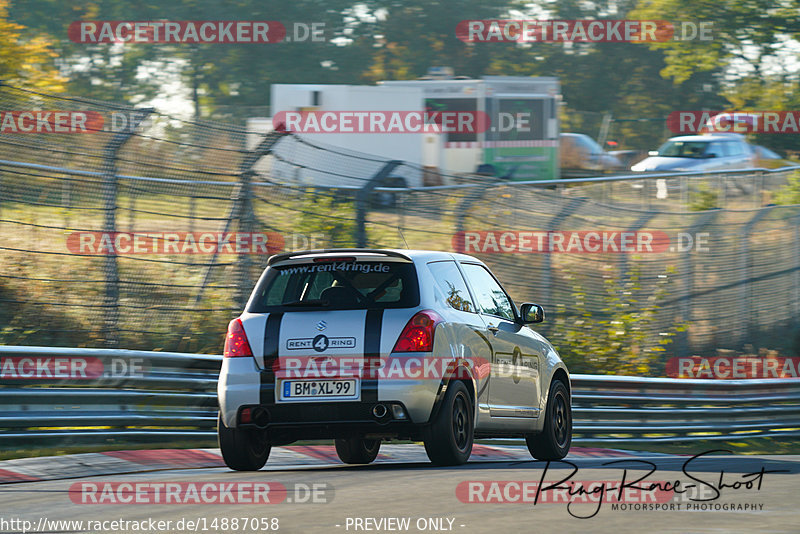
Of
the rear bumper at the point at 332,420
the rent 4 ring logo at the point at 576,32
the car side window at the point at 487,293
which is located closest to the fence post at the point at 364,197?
the car side window at the point at 487,293

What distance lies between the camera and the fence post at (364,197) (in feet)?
51.8

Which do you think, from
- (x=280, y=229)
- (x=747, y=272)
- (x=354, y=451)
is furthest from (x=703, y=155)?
(x=354, y=451)

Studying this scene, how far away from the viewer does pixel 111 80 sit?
6038 centimetres

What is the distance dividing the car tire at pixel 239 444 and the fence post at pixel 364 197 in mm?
6745

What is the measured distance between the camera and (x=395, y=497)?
24.6ft

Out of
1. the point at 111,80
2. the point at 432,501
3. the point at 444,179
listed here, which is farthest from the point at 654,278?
the point at 111,80

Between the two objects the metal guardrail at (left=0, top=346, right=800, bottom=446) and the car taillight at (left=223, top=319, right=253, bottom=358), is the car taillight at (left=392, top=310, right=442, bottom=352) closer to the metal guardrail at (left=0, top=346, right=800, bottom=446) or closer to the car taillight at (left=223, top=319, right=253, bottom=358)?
the car taillight at (left=223, top=319, right=253, bottom=358)

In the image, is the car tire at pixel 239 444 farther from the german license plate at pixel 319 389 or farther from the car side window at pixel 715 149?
the car side window at pixel 715 149

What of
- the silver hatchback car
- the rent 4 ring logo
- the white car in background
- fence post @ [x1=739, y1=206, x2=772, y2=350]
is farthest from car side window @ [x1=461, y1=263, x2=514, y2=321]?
the rent 4 ring logo

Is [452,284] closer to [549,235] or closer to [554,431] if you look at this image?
[554,431]

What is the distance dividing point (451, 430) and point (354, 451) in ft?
6.27

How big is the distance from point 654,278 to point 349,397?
1113cm

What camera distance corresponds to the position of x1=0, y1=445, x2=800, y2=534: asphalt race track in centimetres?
653

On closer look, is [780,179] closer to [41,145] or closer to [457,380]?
[41,145]
